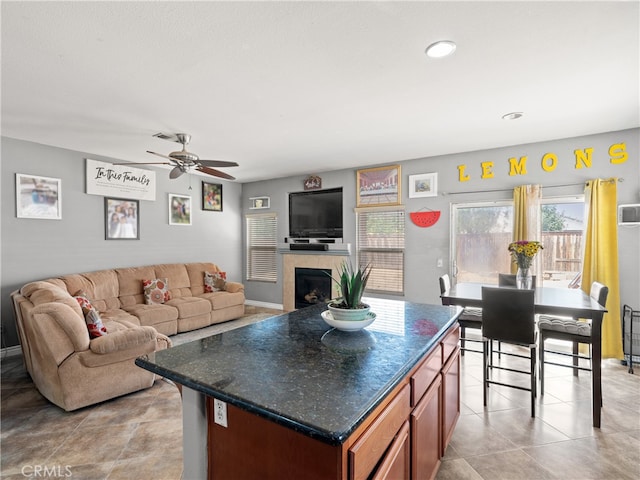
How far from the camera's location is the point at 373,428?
1090 millimetres

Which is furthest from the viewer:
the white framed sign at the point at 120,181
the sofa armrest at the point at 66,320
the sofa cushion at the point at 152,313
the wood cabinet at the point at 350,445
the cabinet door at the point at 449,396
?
the white framed sign at the point at 120,181

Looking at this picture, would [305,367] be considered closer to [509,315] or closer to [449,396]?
[449,396]

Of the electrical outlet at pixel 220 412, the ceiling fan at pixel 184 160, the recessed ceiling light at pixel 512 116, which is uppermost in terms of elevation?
the recessed ceiling light at pixel 512 116

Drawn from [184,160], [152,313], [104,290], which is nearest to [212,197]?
[104,290]

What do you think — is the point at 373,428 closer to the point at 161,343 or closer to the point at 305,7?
the point at 305,7

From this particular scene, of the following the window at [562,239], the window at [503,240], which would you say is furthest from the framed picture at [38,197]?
the window at [562,239]

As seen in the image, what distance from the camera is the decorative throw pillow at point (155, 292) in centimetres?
481

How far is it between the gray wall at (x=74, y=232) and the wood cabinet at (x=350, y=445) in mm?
4238

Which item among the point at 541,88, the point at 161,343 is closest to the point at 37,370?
the point at 161,343

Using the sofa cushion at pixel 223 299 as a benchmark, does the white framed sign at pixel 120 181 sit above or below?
above

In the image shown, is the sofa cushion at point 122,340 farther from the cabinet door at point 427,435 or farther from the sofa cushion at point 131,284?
the cabinet door at point 427,435

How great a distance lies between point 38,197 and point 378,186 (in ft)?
15.3

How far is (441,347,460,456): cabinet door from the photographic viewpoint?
1963 millimetres

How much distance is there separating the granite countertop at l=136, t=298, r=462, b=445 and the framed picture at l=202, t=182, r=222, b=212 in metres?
4.82
